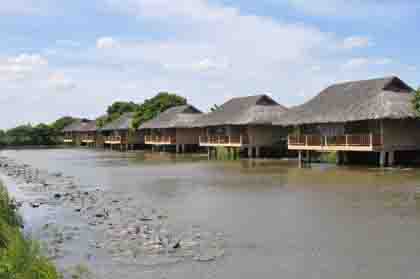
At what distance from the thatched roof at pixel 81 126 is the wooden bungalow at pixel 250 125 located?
34.4 meters

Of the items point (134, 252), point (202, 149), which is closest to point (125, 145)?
point (202, 149)

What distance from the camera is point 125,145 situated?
188 ft

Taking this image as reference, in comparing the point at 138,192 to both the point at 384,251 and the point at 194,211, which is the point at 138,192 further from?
the point at 384,251

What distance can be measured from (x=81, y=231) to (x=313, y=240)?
4996 mm

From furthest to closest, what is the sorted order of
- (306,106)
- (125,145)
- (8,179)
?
(125,145) → (306,106) → (8,179)

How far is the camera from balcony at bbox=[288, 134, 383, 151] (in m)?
22.8

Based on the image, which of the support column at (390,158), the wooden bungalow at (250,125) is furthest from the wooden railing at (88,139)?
the support column at (390,158)

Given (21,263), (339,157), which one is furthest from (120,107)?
(21,263)

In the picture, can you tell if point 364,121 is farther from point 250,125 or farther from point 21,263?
point 21,263

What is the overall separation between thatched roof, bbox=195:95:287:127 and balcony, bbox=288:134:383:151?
4.19 meters

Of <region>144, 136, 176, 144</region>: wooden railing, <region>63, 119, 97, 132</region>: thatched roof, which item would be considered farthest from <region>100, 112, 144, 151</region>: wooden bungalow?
<region>63, 119, 97, 132</region>: thatched roof

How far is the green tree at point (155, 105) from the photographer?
52.2 meters

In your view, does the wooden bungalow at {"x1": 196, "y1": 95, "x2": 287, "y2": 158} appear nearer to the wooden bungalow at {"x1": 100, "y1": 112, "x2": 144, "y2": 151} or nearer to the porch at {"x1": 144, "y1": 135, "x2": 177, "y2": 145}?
the porch at {"x1": 144, "y1": 135, "x2": 177, "y2": 145}

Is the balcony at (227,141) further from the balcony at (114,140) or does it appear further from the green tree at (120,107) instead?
the green tree at (120,107)
